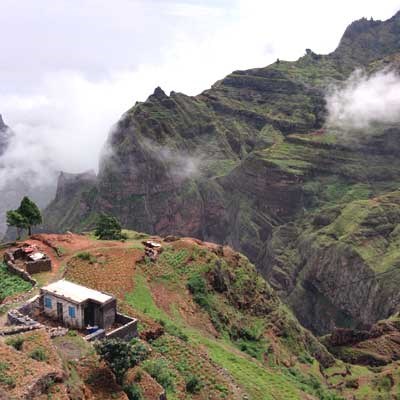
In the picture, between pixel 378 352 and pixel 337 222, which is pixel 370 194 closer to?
pixel 337 222

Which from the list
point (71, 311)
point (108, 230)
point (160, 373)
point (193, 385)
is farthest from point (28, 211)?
point (160, 373)

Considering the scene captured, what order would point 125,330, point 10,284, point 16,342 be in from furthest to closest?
1. point 10,284
2. point 125,330
3. point 16,342

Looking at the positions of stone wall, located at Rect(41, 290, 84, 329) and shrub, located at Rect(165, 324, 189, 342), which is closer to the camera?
stone wall, located at Rect(41, 290, 84, 329)

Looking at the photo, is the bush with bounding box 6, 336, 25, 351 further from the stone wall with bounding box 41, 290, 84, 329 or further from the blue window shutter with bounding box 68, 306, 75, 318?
the blue window shutter with bounding box 68, 306, 75, 318

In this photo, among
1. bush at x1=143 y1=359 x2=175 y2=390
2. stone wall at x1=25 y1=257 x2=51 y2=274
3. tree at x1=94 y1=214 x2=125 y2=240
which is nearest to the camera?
bush at x1=143 y1=359 x2=175 y2=390

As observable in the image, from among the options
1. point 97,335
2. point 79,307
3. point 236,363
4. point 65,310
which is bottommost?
point 236,363

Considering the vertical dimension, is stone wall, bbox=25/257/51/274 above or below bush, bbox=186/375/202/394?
above

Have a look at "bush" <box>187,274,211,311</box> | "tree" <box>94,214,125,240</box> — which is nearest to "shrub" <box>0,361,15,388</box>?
"bush" <box>187,274,211,311</box>

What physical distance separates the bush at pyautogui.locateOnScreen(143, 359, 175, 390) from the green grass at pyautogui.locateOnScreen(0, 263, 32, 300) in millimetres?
14882

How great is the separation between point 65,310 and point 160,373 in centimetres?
743

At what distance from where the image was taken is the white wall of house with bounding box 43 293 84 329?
3412 centimetres

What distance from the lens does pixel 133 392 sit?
92.2 ft

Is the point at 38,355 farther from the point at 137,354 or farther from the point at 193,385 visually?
the point at 193,385

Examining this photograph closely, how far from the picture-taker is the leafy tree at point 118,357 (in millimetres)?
28344
